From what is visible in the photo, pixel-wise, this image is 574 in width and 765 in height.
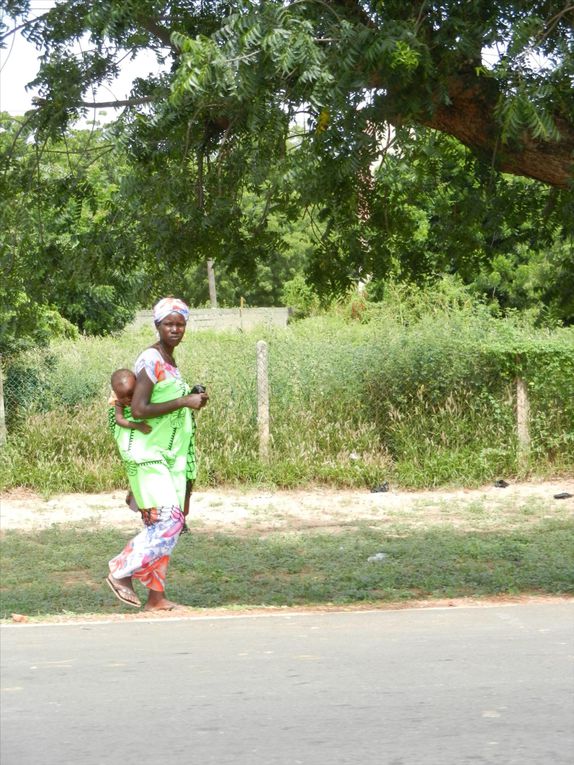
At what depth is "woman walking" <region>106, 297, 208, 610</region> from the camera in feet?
24.2

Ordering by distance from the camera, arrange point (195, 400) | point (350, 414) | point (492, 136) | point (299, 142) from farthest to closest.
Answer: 1. point (350, 414)
2. point (299, 142)
3. point (492, 136)
4. point (195, 400)

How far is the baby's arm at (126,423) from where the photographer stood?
7.44m

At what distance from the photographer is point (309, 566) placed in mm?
9812

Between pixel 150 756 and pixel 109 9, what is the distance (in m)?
5.38

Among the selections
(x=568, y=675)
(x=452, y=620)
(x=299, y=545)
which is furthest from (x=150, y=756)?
(x=299, y=545)

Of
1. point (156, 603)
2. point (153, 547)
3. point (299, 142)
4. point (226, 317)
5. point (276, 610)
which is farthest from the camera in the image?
point (226, 317)

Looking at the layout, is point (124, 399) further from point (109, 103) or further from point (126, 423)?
point (109, 103)

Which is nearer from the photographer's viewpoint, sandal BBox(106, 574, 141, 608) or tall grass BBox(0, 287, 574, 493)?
sandal BBox(106, 574, 141, 608)

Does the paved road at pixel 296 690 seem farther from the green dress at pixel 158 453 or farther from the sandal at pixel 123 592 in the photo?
the green dress at pixel 158 453

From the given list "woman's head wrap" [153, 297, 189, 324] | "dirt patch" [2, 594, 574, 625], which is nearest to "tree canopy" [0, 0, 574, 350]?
"woman's head wrap" [153, 297, 189, 324]

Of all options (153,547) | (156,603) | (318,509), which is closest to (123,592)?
(156,603)

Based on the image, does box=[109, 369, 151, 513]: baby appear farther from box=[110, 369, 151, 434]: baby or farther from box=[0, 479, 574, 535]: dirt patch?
box=[0, 479, 574, 535]: dirt patch

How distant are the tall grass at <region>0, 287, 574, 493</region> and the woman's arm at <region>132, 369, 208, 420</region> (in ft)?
23.4

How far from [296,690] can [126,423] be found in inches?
100
